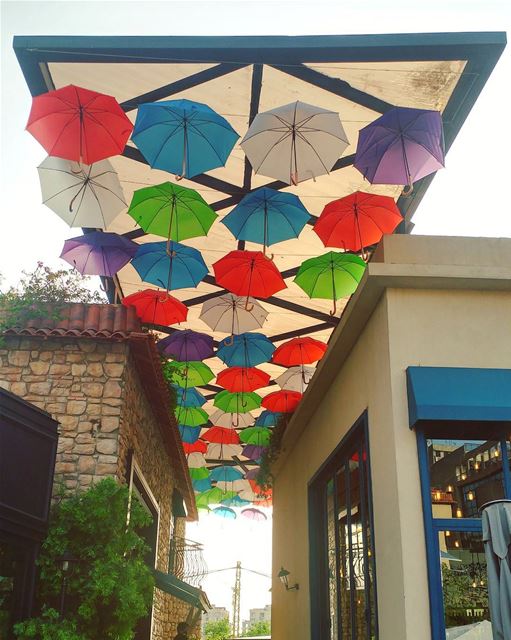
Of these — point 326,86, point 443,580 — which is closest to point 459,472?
point 443,580

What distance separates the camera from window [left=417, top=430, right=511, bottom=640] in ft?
15.8

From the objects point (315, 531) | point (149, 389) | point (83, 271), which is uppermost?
point (83, 271)

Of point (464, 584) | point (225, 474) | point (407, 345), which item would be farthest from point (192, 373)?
point (225, 474)

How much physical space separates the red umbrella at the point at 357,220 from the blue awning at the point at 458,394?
11.7 ft

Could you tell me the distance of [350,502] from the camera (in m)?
7.35

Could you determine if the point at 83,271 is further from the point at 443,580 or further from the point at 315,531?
the point at 443,580

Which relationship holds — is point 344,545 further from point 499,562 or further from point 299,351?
point 299,351

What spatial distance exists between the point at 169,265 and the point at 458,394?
500 centimetres

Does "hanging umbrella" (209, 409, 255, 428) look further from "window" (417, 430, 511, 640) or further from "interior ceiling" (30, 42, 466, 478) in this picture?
"window" (417, 430, 511, 640)

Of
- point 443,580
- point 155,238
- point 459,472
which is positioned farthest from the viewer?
point 155,238

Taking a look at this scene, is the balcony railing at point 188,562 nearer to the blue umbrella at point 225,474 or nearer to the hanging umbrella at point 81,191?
the blue umbrella at point 225,474

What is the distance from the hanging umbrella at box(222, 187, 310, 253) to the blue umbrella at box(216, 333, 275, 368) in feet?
10.6

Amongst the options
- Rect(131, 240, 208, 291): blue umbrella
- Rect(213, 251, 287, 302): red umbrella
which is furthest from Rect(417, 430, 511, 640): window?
Rect(131, 240, 208, 291): blue umbrella

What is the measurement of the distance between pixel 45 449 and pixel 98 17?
191 inches
